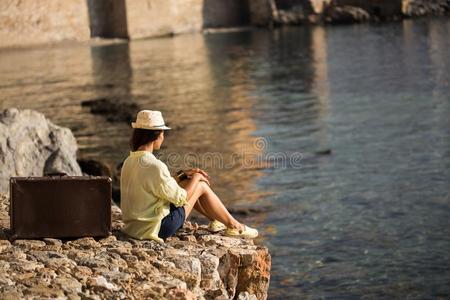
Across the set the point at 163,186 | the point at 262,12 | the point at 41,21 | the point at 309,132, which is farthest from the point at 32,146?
the point at 262,12

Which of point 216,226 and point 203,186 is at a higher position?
point 203,186

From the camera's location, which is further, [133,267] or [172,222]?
[172,222]

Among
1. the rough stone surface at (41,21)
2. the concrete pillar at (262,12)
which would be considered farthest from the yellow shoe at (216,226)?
the concrete pillar at (262,12)

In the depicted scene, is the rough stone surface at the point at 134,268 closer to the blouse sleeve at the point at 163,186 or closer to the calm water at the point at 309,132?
the blouse sleeve at the point at 163,186

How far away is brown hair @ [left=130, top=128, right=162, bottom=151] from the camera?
797cm

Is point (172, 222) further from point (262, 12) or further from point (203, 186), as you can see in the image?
point (262, 12)

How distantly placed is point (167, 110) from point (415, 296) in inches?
552

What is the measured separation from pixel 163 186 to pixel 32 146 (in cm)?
577

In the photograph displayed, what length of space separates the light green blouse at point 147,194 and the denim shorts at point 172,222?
0.04m

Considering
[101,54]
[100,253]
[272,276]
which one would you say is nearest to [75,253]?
[100,253]

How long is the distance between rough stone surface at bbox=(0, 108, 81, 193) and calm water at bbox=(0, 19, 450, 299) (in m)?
2.19

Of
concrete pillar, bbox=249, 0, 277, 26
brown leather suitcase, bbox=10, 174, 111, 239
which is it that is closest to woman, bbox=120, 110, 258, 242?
brown leather suitcase, bbox=10, 174, 111, 239

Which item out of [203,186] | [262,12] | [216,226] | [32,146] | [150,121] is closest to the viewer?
[150,121]

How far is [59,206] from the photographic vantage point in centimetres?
779
